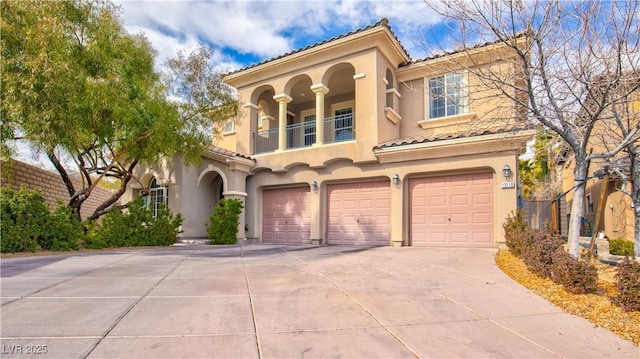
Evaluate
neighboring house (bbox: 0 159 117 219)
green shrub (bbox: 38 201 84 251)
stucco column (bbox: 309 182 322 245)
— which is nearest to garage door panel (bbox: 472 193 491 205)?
stucco column (bbox: 309 182 322 245)

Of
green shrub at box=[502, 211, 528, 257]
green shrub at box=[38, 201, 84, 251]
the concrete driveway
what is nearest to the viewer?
the concrete driveway

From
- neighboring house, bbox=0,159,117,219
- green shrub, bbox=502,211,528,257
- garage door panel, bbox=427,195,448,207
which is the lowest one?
green shrub, bbox=502,211,528,257

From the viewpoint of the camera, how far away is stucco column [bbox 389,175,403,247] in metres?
12.3

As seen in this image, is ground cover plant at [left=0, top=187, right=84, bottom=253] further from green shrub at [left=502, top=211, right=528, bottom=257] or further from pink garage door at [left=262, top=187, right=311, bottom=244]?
green shrub at [left=502, top=211, right=528, bottom=257]

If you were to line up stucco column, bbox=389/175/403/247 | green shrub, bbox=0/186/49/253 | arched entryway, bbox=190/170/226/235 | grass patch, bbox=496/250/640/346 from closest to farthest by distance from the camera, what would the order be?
grass patch, bbox=496/250/640/346 → green shrub, bbox=0/186/49/253 → stucco column, bbox=389/175/403/247 → arched entryway, bbox=190/170/226/235

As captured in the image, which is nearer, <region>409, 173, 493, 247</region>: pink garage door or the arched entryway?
<region>409, 173, 493, 247</region>: pink garage door

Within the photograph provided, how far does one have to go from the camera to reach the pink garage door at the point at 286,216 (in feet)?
→ 47.9

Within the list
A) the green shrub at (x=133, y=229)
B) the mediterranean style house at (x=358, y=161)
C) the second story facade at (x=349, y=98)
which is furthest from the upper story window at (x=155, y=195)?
the second story facade at (x=349, y=98)

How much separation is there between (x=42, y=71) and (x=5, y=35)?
1415mm

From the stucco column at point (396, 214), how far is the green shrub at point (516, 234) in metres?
3.25

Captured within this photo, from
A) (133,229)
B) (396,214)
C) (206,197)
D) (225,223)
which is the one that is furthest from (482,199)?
(133,229)

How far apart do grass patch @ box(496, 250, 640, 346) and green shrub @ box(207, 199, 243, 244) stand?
9.69m

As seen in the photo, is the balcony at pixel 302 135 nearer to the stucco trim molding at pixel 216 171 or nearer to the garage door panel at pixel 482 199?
the stucco trim molding at pixel 216 171

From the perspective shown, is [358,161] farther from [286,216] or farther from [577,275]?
[577,275]
